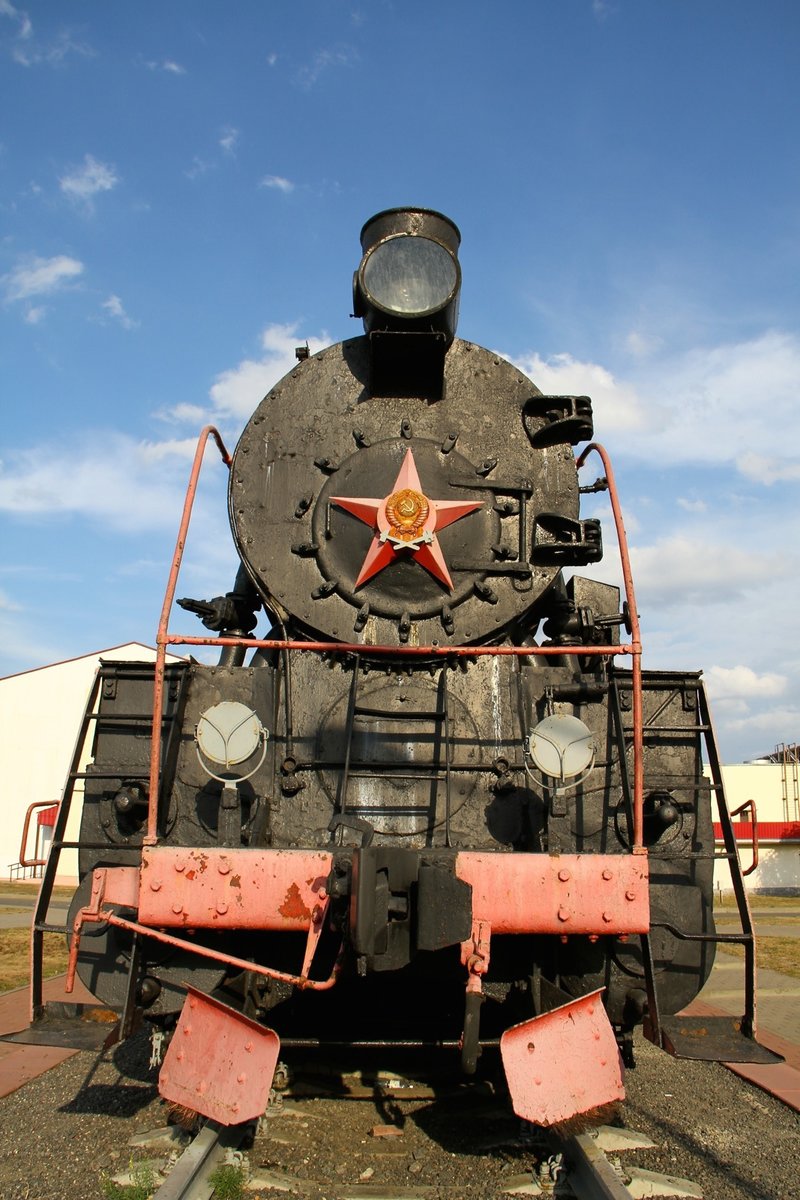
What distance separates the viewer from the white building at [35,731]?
27516mm

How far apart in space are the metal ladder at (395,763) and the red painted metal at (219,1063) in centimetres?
91

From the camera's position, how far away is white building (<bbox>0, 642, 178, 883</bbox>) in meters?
27.5

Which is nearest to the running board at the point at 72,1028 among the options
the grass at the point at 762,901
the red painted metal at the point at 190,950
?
the red painted metal at the point at 190,950

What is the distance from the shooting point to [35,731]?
27797mm

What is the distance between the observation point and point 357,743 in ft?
14.7

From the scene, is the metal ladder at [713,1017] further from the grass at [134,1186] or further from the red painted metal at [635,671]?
the grass at [134,1186]

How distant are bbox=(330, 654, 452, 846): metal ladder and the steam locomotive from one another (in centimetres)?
1

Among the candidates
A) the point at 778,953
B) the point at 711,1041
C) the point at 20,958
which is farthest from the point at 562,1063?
the point at 778,953

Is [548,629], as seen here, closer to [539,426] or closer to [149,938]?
[539,426]

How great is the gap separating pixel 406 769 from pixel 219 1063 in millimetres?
1507

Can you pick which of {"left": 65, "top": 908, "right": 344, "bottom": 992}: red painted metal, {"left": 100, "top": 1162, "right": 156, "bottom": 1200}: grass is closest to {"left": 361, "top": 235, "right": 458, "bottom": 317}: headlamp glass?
A: {"left": 65, "top": 908, "right": 344, "bottom": 992}: red painted metal

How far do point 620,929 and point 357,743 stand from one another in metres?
1.54

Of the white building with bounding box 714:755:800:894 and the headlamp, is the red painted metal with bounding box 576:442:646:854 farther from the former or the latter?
the white building with bounding box 714:755:800:894

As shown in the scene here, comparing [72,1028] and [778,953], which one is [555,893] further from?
[778,953]
